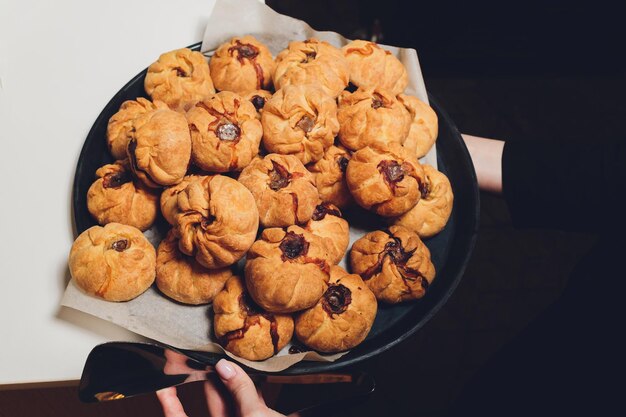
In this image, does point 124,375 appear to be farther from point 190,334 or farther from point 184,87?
point 184,87

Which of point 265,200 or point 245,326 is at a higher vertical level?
point 265,200

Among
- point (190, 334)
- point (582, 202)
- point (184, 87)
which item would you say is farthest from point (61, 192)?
point (582, 202)

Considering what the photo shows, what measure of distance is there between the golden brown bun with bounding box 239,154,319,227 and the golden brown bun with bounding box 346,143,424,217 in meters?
0.11

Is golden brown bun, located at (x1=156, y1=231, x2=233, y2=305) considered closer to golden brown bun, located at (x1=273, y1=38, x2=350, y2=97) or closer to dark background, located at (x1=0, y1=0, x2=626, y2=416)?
golden brown bun, located at (x1=273, y1=38, x2=350, y2=97)

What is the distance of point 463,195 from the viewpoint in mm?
1364

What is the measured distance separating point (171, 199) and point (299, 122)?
0.32 metres

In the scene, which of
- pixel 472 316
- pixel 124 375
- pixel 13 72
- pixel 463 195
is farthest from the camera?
pixel 472 316

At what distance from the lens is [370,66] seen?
1368 millimetres

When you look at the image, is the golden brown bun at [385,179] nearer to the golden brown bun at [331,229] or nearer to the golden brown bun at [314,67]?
the golden brown bun at [331,229]

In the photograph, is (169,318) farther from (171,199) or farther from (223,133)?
(223,133)

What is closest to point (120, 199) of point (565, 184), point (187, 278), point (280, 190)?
point (187, 278)

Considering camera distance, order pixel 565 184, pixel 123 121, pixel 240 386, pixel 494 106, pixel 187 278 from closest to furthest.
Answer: pixel 240 386, pixel 187 278, pixel 123 121, pixel 565 184, pixel 494 106

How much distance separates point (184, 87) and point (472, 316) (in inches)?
68.1

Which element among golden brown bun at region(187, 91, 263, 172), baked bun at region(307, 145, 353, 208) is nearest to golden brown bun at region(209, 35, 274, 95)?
golden brown bun at region(187, 91, 263, 172)
